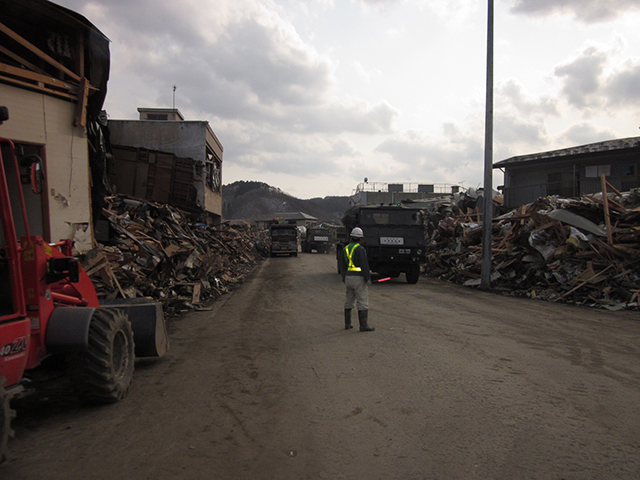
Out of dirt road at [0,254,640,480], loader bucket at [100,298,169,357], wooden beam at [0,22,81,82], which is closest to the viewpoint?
dirt road at [0,254,640,480]

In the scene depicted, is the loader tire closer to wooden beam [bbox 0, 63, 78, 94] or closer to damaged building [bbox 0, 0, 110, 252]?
damaged building [bbox 0, 0, 110, 252]

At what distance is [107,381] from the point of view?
4.40m

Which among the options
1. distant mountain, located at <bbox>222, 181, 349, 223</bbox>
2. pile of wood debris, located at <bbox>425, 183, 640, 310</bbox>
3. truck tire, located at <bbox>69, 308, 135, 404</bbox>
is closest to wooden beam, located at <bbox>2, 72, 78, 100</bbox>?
truck tire, located at <bbox>69, 308, 135, 404</bbox>

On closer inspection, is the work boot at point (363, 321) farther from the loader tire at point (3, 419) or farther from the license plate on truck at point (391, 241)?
the license plate on truck at point (391, 241)

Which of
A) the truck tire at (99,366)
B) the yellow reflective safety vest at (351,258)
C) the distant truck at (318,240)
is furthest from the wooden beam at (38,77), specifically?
the distant truck at (318,240)

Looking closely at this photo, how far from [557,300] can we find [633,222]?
3.43 meters

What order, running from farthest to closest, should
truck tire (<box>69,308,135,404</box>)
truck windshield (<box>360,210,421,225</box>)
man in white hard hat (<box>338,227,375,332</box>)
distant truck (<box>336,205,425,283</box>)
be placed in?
1. truck windshield (<box>360,210,421,225</box>)
2. distant truck (<box>336,205,425,283</box>)
3. man in white hard hat (<box>338,227,375,332</box>)
4. truck tire (<box>69,308,135,404</box>)

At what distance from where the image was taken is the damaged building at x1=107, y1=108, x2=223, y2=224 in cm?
2103

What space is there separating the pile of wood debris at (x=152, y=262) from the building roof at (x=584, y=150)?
816 inches

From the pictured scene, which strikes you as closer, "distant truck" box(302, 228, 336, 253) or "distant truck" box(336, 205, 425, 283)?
"distant truck" box(336, 205, 425, 283)

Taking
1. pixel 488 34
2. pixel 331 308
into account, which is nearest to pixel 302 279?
pixel 331 308

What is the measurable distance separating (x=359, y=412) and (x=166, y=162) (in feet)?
66.0

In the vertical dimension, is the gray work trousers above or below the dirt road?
above

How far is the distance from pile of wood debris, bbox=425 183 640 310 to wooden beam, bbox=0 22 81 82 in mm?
13514
